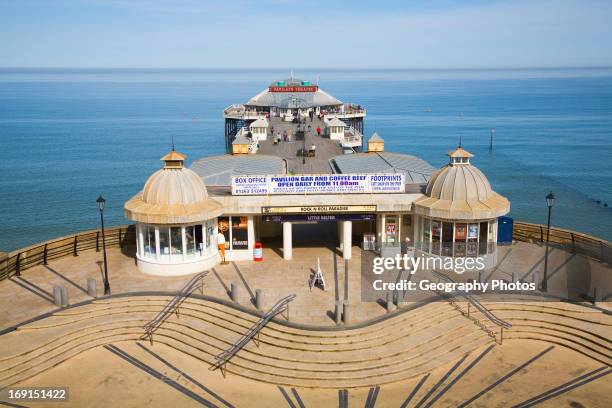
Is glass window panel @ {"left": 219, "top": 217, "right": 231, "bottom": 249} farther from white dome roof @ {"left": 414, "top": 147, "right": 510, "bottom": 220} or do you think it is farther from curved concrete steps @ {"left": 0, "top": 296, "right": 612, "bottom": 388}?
white dome roof @ {"left": 414, "top": 147, "right": 510, "bottom": 220}

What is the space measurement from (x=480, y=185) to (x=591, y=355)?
9.50 meters

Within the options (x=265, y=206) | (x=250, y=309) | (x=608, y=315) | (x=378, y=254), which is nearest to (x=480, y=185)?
(x=378, y=254)

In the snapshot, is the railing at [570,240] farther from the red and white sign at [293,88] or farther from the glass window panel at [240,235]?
the red and white sign at [293,88]

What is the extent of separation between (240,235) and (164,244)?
3895mm

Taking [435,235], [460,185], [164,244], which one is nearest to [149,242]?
[164,244]

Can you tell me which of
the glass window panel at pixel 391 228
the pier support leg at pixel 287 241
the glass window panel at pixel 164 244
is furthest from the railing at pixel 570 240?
the glass window panel at pixel 164 244

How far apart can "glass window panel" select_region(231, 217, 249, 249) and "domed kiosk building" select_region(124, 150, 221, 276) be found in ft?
5.06

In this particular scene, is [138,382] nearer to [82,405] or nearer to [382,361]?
[82,405]

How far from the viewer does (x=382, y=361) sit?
67.6 ft

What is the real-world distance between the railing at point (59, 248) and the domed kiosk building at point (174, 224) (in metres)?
4.54

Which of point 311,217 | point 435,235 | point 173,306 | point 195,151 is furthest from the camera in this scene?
point 195,151

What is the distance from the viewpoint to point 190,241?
27688 millimetres

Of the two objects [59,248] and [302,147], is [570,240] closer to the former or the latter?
[302,147]

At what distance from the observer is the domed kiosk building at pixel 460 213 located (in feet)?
89.4
